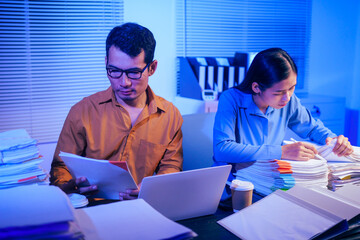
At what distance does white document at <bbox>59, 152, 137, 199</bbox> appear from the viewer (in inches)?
46.3

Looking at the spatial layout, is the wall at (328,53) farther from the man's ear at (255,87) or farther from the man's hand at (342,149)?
the man's hand at (342,149)

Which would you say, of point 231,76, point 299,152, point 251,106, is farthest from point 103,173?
point 231,76

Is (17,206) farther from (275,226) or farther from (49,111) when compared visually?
(49,111)

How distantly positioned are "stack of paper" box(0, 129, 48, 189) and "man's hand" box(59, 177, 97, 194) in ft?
0.56

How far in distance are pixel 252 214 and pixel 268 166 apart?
0.91 feet

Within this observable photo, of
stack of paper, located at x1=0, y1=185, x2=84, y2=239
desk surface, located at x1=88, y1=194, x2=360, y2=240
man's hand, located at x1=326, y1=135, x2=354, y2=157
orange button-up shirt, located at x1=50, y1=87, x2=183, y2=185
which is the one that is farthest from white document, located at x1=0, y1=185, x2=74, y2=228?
man's hand, located at x1=326, y1=135, x2=354, y2=157

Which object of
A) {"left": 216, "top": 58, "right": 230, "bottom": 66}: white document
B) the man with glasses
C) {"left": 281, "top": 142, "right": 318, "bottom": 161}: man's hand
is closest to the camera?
{"left": 281, "top": 142, "right": 318, "bottom": 161}: man's hand

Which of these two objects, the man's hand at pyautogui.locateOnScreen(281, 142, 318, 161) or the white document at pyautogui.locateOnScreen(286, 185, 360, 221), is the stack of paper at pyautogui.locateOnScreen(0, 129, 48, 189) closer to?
the white document at pyautogui.locateOnScreen(286, 185, 360, 221)

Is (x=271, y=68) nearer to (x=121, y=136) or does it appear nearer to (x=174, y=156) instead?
(x=174, y=156)

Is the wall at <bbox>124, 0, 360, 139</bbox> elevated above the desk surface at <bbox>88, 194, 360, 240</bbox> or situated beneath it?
elevated above

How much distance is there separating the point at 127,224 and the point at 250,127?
1139mm

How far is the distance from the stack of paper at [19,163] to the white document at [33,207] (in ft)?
1.05

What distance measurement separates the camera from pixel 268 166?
1271 mm

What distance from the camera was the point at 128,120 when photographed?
180cm
